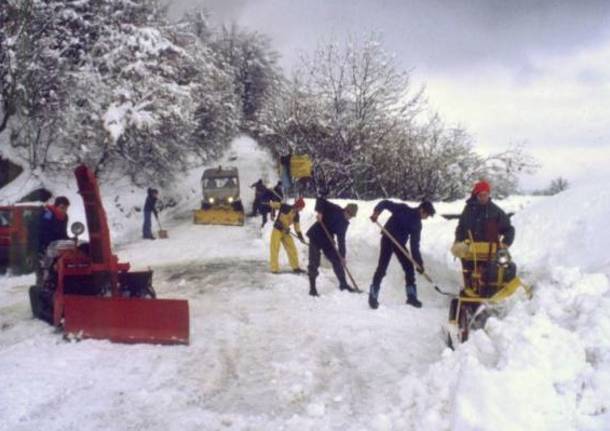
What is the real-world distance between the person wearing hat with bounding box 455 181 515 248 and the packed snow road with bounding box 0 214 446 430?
1351 millimetres

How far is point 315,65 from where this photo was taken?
99.2 ft

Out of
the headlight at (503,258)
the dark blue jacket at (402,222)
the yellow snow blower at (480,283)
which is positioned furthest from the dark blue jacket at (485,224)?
the dark blue jacket at (402,222)

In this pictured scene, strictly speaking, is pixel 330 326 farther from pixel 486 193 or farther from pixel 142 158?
pixel 142 158

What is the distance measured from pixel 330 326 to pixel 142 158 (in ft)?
72.8

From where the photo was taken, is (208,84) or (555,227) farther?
(208,84)

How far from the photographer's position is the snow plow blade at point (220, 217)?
2083 centimetres

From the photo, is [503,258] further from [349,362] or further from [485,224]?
[349,362]

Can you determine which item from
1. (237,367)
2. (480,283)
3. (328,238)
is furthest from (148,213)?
(480,283)

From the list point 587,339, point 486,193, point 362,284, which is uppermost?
point 486,193

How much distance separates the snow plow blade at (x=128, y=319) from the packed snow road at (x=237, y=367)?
153 millimetres

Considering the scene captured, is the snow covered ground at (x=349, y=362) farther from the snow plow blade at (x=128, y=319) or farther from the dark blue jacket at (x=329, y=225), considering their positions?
the dark blue jacket at (x=329, y=225)

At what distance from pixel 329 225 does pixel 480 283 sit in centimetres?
405

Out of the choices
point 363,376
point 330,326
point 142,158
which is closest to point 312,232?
point 330,326

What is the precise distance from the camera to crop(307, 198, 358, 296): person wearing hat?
375 inches
